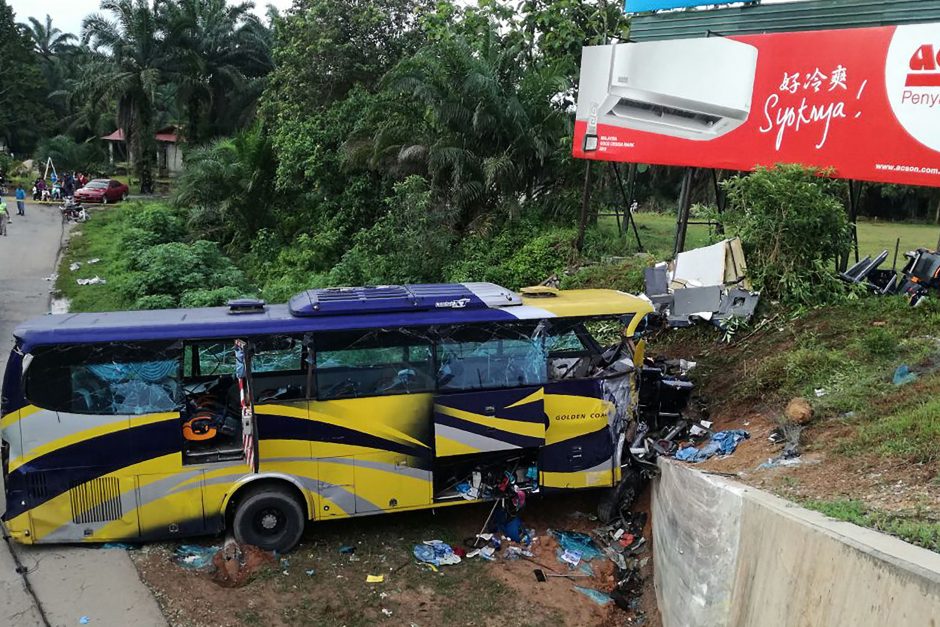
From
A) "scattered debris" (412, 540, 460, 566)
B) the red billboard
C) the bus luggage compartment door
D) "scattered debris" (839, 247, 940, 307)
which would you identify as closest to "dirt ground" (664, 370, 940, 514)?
the bus luggage compartment door

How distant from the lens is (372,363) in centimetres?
783

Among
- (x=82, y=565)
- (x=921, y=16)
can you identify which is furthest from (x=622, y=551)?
(x=921, y=16)

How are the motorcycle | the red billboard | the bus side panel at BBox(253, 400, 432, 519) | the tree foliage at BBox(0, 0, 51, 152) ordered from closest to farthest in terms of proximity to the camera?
1. the bus side panel at BBox(253, 400, 432, 519)
2. the red billboard
3. the motorcycle
4. the tree foliage at BBox(0, 0, 51, 152)

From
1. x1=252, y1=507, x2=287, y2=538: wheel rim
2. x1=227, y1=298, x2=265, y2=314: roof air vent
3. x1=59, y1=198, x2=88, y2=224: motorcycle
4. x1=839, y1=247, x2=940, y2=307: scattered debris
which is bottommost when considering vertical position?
x1=252, y1=507, x2=287, y2=538: wheel rim

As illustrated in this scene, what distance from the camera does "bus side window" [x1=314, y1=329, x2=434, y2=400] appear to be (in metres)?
7.75

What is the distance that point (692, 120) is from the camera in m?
13.5

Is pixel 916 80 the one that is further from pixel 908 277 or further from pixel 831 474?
pixel 831 474

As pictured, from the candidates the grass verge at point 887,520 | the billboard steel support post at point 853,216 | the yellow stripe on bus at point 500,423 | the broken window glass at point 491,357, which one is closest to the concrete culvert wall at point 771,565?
the grass verge at point 887,520

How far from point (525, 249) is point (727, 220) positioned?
5.66 m

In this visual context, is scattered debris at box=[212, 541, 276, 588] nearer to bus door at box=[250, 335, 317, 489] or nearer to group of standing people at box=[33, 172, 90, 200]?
bus door at box=[250, 335, 317, 489]

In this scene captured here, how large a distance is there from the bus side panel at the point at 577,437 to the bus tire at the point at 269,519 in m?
2.83

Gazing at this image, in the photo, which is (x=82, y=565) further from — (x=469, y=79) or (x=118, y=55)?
(x=118, y=55)

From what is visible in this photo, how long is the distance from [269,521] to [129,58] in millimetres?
31709

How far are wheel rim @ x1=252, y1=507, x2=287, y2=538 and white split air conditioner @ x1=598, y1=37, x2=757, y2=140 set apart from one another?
10.0 m
